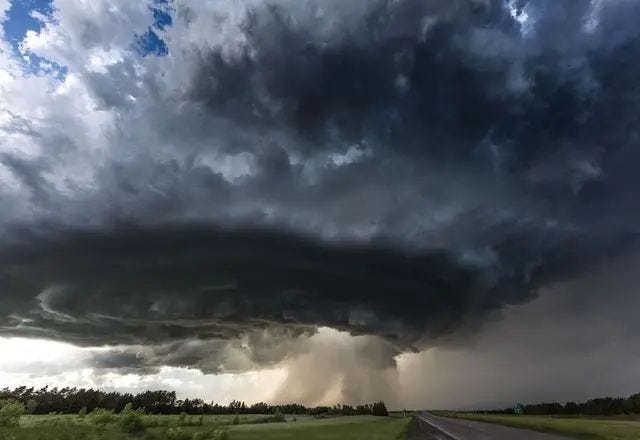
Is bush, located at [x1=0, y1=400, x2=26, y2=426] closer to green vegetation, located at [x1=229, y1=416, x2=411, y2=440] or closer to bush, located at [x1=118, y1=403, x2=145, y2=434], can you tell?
bush, located at [x1=118, y1=403, x2=145, y2=434]

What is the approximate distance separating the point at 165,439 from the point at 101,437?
795 centimetres

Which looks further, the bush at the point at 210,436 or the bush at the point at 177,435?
the bush at the point at 177,435

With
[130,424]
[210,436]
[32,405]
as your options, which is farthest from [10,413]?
[32,405]

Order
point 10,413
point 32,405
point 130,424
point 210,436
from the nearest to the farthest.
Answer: point 10,413, point 210,436, point 130,424, point 32,405

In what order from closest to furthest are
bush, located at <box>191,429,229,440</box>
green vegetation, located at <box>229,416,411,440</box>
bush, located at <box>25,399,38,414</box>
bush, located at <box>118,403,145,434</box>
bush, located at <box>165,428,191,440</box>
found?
bush, located at <box>191,429,229,440</box> < bush, located at <box>165,428,191,440</box> < bush, located at <box>118,403,145,434</box> < green vegetation, located at <box>229,416,411,440</box> < bush, located at <box>25,399,38,414</box>

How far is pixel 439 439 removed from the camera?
8038 centimetres

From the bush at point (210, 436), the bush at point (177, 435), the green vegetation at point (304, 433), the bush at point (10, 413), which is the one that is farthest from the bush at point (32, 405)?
the bush at point (210, 436)

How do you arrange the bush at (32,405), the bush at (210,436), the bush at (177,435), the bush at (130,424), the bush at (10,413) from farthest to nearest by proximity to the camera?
the bush at (32,405)
the bush at (130,424)
the bush at (177,435)
the bush at (210,436)
the bush at (10,413)

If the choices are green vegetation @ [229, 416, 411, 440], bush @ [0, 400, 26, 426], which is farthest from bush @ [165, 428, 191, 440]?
bush @ [0, 400, 26, 426]

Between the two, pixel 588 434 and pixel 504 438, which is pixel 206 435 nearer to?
pixel 504 438

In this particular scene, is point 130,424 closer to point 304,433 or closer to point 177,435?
point 177,435

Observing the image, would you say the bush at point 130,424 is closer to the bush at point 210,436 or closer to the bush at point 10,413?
the bush at point 210,436

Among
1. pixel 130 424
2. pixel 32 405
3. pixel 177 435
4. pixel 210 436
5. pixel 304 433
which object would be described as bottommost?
pixel 210 436

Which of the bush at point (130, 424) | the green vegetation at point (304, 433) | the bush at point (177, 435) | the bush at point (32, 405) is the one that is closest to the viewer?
the bush at point (177, 435)
